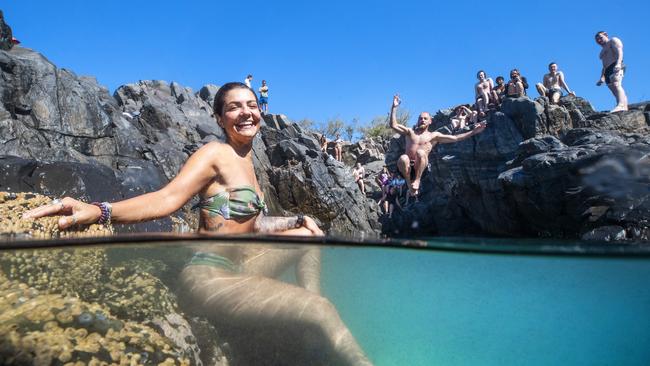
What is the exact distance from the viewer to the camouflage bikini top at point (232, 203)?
353cm

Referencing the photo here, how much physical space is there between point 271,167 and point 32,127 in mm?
10306

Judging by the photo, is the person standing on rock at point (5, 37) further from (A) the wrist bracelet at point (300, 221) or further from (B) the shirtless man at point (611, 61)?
(B) the shirtless man at point (611, 61)

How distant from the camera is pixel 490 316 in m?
3.38

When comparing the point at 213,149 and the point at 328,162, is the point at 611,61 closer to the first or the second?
the point at 328,162

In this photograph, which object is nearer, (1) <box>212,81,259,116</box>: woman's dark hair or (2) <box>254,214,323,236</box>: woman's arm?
(1) <box>212,81,259,116</box>: woman's dark hair

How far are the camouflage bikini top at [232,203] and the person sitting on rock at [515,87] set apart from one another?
1842 centimetres

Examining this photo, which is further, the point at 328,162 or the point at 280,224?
the point at 328,162

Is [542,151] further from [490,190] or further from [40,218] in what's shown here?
[40,218]

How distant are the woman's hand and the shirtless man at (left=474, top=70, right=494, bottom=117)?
19.7 metres

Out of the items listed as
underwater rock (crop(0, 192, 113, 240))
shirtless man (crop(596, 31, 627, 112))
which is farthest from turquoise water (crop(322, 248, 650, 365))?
shirtless man (crop(596, 31, 627, 112))

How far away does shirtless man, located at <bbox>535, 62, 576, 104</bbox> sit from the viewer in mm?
19797

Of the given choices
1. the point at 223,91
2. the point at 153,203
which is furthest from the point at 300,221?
the point at 153,203

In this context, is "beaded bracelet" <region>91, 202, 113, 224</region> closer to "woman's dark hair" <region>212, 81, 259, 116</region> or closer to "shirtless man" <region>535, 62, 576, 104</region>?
"woman's dark hair" <region>212, 81, 259, 116</region>

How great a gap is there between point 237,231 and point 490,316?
1871 millimetres
